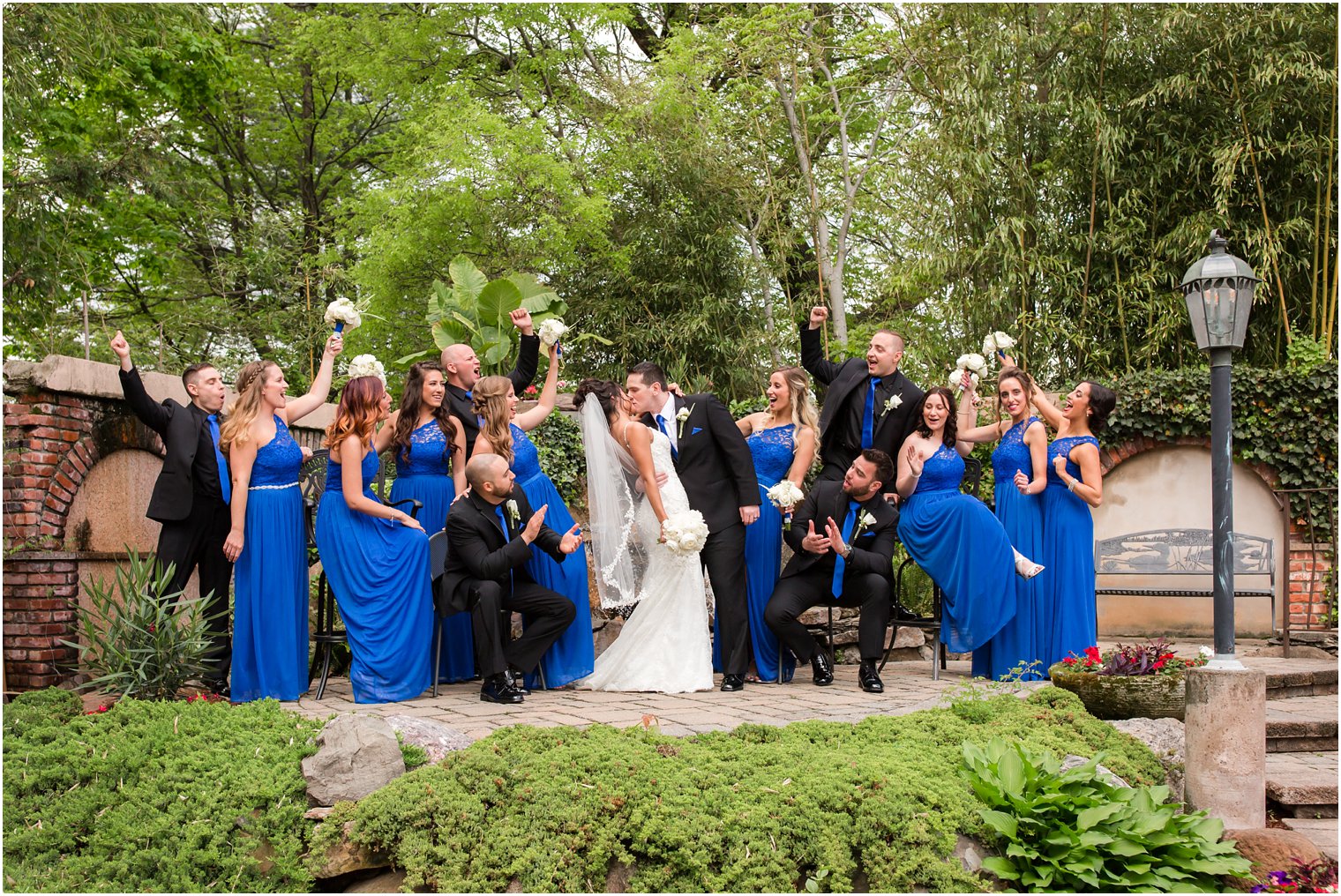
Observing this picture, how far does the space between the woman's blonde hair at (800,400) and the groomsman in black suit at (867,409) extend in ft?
0.25

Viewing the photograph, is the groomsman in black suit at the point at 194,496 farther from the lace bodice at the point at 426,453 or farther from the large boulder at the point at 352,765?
the large boulder at the point at 352,765

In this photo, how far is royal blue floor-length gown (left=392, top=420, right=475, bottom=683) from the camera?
6.64m

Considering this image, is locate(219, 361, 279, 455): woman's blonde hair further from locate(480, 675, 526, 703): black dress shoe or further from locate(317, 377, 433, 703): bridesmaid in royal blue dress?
locate(480, 675, 526, 703): black dress shoe

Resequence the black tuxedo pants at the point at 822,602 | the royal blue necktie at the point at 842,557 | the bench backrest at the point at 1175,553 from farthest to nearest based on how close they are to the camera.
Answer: the bench backrest at the point at 1175,553
the royal blue necktie at the point at 842,557
the black tuxedo pants at the point at 822,602

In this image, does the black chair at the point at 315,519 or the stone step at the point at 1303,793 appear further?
the black chair at the point at 315,519

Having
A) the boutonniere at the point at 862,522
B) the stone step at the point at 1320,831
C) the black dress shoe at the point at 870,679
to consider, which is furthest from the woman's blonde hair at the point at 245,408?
the stone step at the point at 1320,831

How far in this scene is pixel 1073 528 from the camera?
712cm

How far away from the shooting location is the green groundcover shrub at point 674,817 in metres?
3.67

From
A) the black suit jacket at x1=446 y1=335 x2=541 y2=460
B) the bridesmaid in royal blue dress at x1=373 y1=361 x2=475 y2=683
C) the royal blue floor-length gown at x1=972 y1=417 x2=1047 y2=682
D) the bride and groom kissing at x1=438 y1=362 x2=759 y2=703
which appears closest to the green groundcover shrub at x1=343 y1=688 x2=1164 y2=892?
the bride and groom kissing at x1=438 y1=362 x2=759 y2=703

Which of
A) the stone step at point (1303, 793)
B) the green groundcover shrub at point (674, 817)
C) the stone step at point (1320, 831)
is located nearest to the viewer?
A: the green groundcover shrub at point (674, 817)

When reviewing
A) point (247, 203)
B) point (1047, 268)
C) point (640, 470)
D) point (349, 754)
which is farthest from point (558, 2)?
point (349, 754)

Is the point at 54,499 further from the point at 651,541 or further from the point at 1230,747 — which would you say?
the point at 1230,747

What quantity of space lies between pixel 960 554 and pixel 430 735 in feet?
12.2

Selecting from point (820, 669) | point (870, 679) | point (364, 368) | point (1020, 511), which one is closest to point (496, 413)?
point (364, 368)
